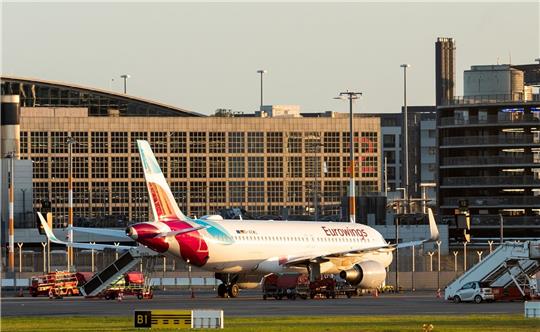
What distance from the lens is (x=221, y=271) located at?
88.9 metres

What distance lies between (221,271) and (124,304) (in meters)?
10.2

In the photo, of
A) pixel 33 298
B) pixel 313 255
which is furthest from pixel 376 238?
pixel 33 298

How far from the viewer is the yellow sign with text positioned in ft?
182

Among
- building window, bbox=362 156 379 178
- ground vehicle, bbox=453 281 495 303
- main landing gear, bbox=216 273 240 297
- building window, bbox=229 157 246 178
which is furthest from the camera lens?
building window, bbox=362 156 379 178

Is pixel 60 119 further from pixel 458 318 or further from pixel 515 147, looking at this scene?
pixel 458 318

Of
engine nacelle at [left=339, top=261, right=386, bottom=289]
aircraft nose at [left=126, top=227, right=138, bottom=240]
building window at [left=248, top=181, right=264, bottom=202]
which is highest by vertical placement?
building window at [left=248, top=181, right=264, bottom=202]

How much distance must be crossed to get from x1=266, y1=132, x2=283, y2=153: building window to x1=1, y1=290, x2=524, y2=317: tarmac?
4170 inches

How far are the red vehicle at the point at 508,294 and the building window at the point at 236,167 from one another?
113765 millimetres

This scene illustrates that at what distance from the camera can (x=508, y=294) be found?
82875 mm

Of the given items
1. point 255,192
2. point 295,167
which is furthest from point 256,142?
point 255,192

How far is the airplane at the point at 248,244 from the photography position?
84750mm

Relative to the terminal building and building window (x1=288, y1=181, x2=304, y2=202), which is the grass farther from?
building window (x1=288, y1=181, x2=304, y2=202)

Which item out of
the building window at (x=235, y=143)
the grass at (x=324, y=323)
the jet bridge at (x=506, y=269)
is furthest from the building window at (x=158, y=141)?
the grass at (x=324, y=323)

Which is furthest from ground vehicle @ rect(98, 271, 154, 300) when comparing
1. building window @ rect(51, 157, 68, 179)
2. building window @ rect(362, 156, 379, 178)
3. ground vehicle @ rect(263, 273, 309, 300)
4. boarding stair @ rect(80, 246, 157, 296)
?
building window @ rect(362, 156, 379, 178)
